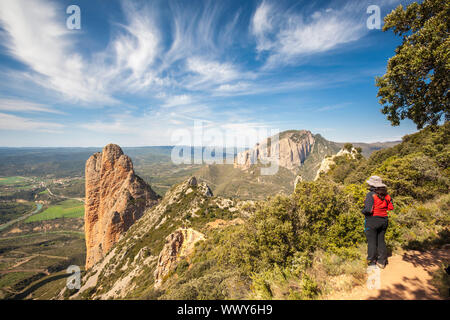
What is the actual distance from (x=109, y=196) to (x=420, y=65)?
7179 centimetres

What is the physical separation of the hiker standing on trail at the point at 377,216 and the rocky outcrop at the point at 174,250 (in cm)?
2566

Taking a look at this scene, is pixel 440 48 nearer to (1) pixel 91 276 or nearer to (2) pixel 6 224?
(1) pixel 91 276

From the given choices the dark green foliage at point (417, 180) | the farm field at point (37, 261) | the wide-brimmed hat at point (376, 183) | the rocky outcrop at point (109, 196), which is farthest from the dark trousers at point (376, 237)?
the farm field at point (37, 261)

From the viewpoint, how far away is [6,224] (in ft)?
578

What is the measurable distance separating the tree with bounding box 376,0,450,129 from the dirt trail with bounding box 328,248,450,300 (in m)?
5.71

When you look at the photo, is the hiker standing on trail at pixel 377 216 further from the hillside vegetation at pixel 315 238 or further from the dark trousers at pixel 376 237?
the hillside vegetation at pixel 315 238

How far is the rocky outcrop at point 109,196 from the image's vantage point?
5528 centimetres

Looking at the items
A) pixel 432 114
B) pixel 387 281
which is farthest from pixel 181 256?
pixel 432 114

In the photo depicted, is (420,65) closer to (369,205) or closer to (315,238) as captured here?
(369,205)

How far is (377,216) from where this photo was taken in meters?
5.95

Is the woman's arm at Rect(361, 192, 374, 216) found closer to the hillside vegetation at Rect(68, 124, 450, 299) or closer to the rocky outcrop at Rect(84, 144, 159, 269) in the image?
the hillside vegetation at Rect(68, 124, 450, 299)

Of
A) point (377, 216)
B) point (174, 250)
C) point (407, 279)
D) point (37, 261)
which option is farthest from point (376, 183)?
point (37, 261)

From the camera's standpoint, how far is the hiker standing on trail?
5.92 metres
